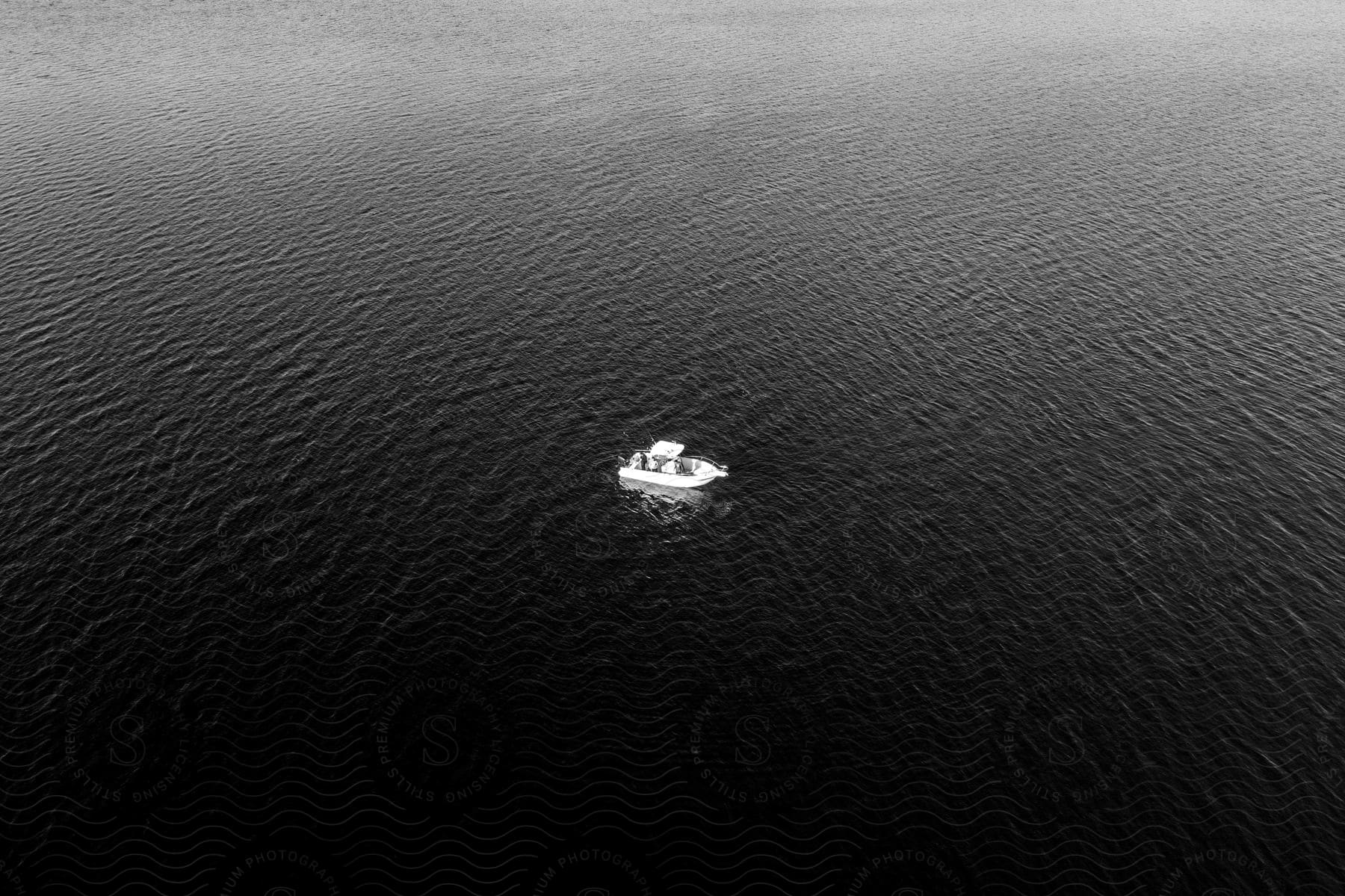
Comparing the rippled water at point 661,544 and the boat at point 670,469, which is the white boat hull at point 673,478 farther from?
the rippled water at point 661,544

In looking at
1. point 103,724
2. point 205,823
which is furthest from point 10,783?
point 205,823

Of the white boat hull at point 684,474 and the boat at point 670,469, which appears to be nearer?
the white boat hull at point 684,474

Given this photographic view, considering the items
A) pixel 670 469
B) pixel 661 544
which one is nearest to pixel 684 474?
pixel 670 469

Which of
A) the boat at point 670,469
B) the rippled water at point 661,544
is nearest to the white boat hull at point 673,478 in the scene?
the boat at point 670,469

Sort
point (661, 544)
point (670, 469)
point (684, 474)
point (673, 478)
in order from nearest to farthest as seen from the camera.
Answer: point (661, 544), point (673, 478), point (670, 469), point (684, 474)

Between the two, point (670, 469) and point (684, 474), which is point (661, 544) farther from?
point (684, 474)

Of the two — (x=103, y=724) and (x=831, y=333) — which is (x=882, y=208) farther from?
(x=103, y=724)
